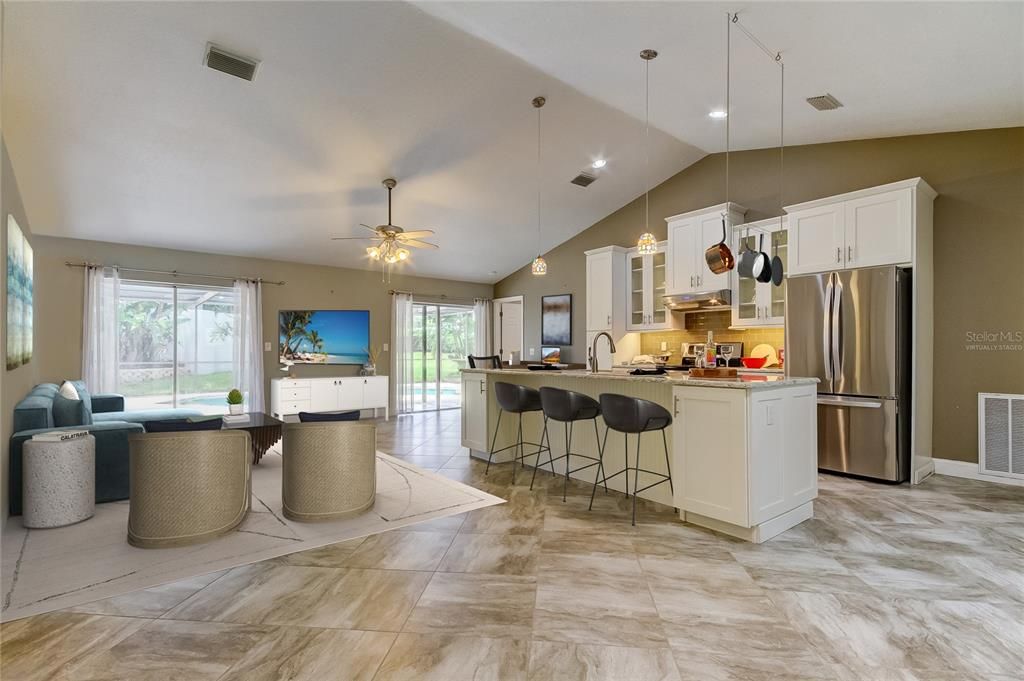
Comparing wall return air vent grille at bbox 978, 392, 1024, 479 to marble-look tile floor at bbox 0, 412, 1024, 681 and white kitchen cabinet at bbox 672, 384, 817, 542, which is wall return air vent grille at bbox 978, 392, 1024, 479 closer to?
marble-look tile floor at bbox 0, 412, 1024, 681

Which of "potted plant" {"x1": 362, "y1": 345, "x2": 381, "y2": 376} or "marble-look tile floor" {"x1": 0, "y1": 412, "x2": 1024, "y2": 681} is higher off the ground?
"potted plant" {"x1": 362, "y1": 345, "x2": 381, "y2": 376}

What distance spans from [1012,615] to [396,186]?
19.5ft

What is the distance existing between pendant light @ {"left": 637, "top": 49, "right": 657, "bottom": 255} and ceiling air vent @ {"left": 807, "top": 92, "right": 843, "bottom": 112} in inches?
52.8

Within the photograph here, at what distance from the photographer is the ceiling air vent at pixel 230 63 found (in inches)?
138

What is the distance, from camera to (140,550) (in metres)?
2.88

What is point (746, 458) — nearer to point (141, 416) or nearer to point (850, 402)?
point (850, 402)

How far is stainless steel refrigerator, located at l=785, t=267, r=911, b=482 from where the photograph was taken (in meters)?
4.34

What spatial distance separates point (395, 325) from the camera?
28.3 ft

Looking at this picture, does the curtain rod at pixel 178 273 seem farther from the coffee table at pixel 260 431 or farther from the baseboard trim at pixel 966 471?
the baseboard trim at pixel 966 471

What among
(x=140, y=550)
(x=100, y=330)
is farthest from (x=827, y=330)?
(x=100, y=330)

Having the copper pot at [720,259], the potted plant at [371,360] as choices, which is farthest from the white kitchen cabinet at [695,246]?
the potted plant at [371,360]

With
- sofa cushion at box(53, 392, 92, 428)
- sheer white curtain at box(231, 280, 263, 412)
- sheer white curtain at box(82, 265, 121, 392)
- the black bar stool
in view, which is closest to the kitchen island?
the black bar stool

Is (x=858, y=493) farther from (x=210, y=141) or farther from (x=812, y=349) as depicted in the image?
(x=210, y=141)

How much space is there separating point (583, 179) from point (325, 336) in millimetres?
4595
